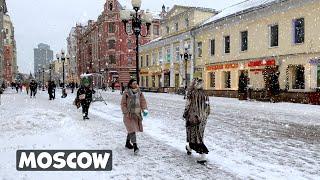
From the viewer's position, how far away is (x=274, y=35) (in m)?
28.0

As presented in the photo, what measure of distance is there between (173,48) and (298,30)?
62.8 feet

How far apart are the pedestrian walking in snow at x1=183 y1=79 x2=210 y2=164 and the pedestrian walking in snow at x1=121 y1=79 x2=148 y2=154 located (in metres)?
1.20

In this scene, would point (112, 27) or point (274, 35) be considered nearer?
point (274, 35)

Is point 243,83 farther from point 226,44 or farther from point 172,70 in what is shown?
point 172,70

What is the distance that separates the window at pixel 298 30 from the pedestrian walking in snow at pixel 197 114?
65.1 ft

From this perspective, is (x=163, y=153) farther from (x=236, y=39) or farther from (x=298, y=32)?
(x=236, y=39)

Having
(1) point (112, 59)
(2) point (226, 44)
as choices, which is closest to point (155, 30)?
(1) point (112, 59)

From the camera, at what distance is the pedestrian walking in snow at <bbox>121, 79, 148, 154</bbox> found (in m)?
8.30

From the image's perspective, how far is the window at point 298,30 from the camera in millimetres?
25453

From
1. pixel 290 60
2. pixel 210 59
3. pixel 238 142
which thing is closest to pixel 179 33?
pixel 210 59

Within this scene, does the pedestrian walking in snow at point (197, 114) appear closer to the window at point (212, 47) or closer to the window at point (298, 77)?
the window at point (298, 77)

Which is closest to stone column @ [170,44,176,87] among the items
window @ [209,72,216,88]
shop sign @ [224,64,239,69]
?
window @ [209,72,216,88]

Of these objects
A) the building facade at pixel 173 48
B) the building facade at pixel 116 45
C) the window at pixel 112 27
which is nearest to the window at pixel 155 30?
the building facade at pixel 116 45

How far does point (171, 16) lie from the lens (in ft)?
145
